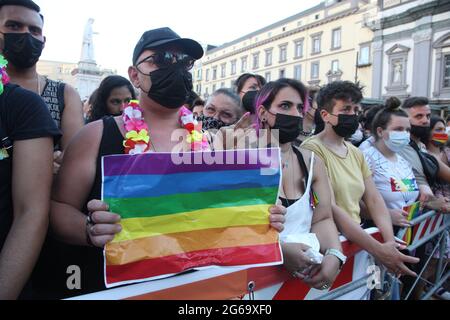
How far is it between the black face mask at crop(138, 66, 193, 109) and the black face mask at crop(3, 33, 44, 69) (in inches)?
34.1

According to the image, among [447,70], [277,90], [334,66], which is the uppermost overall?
[334,66]

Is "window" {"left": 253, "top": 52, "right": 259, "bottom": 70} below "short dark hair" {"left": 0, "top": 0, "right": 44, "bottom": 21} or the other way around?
the other way around

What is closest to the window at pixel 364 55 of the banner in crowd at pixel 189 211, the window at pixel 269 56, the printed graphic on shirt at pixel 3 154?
the window at pixel 269 56

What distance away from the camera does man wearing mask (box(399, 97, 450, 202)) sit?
3796 millimetres

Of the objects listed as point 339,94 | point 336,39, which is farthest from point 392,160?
point 336,39

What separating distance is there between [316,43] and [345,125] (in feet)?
137

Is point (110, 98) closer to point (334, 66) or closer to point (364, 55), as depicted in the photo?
point (364, 55)

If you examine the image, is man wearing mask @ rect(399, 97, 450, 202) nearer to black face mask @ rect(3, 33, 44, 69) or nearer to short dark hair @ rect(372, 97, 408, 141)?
short dark hair @ rect(372, 97, 408, 141)

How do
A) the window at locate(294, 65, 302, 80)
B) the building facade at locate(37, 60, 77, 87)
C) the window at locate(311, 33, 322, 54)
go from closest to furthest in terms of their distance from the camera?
the window at locate(311, 33, 322, 54), the window at locate(294, 65, 302, 80), the building facade at locate(37, 60, 77, 87)

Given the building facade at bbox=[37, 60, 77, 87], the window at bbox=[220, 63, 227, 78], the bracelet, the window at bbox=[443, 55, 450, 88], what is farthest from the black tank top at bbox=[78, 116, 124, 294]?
the building facade at bbox=[37, 60, 77, 87]

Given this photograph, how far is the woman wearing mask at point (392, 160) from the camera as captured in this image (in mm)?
3293

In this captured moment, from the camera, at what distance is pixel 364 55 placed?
114ft

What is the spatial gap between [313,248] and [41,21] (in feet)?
6.81

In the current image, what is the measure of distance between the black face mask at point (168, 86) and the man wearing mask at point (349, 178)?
1.33 metres
